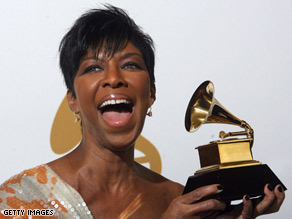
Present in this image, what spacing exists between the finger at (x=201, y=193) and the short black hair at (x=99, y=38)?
544 mm

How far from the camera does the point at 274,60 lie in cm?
276

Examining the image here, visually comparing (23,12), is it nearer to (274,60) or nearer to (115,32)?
(115,32)

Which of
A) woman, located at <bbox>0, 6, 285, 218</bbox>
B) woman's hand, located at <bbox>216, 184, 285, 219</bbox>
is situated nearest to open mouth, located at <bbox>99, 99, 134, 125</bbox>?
woman, located at <bbox>0, 6, 285, 218</bbox>

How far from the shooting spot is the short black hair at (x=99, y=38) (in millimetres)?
1725

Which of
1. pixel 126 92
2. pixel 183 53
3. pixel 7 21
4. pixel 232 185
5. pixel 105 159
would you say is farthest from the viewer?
pixel 183 53

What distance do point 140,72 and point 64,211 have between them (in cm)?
55

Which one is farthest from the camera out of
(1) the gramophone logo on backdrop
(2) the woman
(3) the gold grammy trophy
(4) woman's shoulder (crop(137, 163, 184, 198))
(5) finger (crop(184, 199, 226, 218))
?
(1) the gramophone logo on backdrop

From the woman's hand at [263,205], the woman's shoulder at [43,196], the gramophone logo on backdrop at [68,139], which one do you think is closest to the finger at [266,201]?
the woman's hand at [263,205]

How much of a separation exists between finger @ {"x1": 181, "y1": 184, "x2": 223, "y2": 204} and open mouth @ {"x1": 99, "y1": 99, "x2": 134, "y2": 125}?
0.35 metres

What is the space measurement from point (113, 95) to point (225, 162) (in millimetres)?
433

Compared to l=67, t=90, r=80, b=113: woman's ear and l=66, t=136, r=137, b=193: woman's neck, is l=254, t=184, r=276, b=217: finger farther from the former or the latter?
l=67, t=90, r=80, b=113: woman's ear

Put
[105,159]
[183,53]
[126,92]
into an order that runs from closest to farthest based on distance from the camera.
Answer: [126,92]
[105,159]
[183,53]

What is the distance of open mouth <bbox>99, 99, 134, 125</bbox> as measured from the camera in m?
1.69

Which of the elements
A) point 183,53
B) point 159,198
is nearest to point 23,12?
point 183,53
